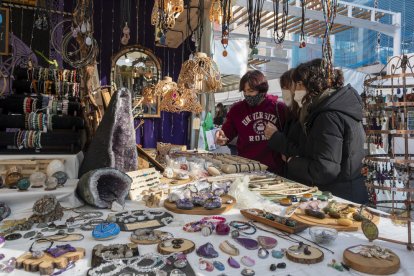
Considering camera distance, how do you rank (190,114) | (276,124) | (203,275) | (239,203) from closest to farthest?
(203,275), (239,203), (276,124), (190,114)

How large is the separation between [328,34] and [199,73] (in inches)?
77.6

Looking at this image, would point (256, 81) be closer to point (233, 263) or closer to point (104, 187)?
point (104, 187)

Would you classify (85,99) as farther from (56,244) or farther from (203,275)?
(203,275)

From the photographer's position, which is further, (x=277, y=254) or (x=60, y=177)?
(x=60, y=177)

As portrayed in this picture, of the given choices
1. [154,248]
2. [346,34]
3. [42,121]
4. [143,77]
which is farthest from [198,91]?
[346,34]

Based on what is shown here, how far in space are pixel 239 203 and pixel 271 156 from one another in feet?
4.43

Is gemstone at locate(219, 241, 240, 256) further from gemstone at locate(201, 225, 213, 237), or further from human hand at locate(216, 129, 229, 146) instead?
human hand at locate(216, 129, 229, 146)

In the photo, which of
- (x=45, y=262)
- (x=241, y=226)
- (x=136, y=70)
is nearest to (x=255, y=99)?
(x=241, y=226)

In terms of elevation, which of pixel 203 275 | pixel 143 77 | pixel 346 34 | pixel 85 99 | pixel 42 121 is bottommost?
pixel 203 275

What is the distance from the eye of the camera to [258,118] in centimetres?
284

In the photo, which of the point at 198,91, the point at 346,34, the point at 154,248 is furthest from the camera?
the point at 346,34

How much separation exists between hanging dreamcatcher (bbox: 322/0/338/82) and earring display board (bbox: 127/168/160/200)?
1055mm

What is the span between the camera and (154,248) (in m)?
1.03

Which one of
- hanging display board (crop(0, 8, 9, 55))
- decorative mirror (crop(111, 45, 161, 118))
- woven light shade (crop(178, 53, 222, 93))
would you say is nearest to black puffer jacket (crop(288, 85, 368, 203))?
woven light shade (crop(178, 53, 222, 93))
